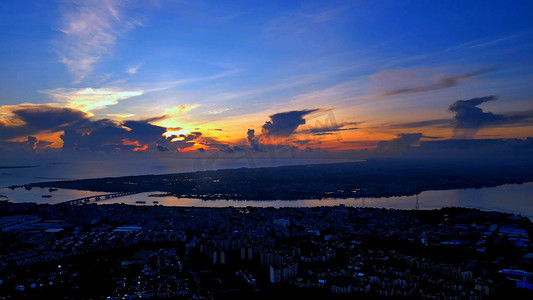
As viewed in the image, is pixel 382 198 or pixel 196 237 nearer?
pixel 196 237

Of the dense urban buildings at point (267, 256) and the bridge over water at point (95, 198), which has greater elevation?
the bridge over water at point (95, 198)

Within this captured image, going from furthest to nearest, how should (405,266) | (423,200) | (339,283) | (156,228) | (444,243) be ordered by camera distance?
(423,200) → (156,228) → (444,243) → (405,266) → (339,283)

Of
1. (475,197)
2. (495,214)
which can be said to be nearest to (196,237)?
(495,214)

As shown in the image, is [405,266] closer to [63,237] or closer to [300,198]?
[63,237]

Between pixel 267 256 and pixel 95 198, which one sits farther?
pixel 95 198

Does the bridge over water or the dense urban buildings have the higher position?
the bridge over water

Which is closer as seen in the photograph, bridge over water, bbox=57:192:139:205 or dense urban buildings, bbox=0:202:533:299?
dense urban buildings, bbox=0:202:533:299

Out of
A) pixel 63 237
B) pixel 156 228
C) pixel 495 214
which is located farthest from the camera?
pixel 495 214

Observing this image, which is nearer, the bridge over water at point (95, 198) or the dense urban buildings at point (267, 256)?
the dense urban buildings at point (267, 256)

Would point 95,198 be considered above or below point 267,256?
above

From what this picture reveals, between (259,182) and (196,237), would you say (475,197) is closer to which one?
(259,182)

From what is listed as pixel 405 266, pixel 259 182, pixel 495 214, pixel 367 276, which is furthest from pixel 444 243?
pixel 259 182
